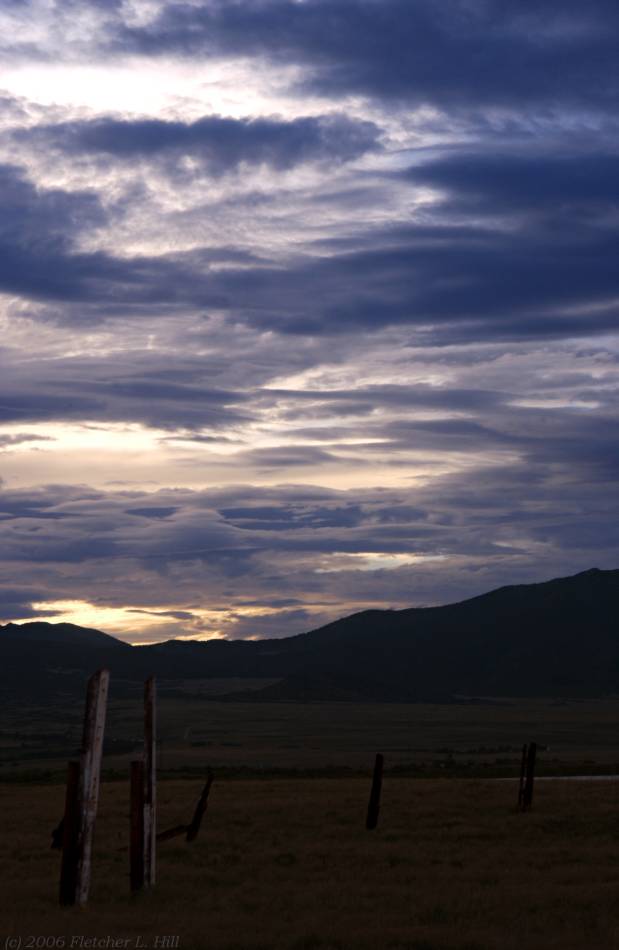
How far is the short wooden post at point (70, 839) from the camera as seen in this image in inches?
714

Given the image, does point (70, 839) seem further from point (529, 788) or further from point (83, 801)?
point (529, 788)

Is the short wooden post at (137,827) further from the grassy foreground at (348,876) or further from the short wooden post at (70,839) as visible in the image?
the short wooden post at (70,839)

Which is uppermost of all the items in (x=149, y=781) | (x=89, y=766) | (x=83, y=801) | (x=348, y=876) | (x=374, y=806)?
(x=89, y=766)

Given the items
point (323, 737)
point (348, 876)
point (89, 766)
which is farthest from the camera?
point (323, 737)

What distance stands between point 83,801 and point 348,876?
5569mm

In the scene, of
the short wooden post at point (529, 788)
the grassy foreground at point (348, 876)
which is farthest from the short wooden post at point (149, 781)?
the short wooden post at point (529, 788)

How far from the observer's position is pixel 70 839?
18.2m

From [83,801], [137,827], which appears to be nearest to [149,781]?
[137,827]

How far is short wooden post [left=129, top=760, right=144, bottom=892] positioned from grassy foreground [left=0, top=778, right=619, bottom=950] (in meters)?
0.42

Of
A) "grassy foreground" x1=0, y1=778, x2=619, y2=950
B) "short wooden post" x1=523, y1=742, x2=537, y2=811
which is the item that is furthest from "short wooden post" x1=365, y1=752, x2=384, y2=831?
"short wooden post" x1=523, y1=742, x2=537, y2=811

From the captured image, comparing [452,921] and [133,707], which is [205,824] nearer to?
[452,921]

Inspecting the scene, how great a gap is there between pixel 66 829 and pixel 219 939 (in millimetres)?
3625

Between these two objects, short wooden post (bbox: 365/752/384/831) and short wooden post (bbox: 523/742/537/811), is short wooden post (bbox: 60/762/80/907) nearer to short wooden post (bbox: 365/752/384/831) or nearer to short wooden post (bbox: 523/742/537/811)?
short wooden post (bbox: 365/752/384/831)

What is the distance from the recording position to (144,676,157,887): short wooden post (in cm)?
1938
